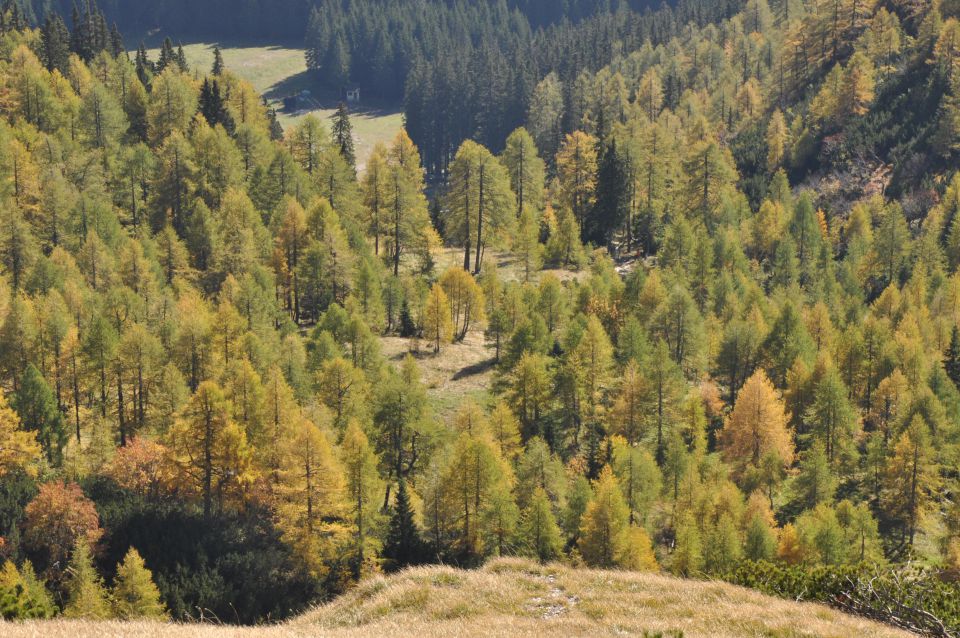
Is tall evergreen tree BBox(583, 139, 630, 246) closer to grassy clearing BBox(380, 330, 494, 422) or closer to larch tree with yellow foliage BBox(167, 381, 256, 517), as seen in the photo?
grassy clearing BBox(380, 330, 494, 422)

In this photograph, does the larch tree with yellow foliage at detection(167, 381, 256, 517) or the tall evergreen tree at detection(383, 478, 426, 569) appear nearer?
the tall evergreen tree at detection(383, 478, 426, 569)

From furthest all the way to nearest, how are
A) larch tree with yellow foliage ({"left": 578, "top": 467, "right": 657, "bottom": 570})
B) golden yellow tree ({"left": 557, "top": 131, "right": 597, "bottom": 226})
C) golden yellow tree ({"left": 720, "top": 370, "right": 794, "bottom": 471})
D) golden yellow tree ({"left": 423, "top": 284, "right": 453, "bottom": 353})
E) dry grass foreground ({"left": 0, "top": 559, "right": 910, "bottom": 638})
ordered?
golden yellow tree ({"left": 557, "top": 131, "right": 597, "bottom": 226}) → golden yellow tree ({"left": 423, "top": 284, "right": 453, "bottom": 353}) → golden yellow tree ({"left": 720, "top": 370, "right": 794, "bottom": 471}) → larch tree with yellow foliage ({"left": 578, "top": 467, "right": 657, "bottom": 570}) → dry grass foreground ({"left": 0, "top": 559, "right": 910, "bottom": 638})

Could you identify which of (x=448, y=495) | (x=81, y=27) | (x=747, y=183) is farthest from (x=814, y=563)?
(x=81, y=27)

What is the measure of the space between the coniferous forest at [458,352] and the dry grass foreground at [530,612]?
3.77 m

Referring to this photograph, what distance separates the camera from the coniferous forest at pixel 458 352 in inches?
2511

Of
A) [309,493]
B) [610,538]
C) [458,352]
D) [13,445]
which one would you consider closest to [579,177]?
[458,352]

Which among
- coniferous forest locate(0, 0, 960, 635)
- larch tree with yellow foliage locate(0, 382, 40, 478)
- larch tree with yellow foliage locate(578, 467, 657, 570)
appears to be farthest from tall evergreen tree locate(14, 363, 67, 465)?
larch tree with yellow foliage locate(578, 467, 657, 570)

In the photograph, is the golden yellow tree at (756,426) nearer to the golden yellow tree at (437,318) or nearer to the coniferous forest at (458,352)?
the coniferous forest at (458,352)

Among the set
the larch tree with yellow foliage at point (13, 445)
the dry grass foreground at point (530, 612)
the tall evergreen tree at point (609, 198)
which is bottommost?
the larch tree with yellow foliage at point (13, 445)

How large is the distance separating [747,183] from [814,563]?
85.9m

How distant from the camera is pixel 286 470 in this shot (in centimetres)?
6456

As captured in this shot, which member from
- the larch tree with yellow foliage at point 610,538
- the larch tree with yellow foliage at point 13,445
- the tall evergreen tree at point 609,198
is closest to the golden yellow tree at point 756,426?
the larch tree with yellow foliage at point 610,538

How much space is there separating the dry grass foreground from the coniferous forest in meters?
3.77

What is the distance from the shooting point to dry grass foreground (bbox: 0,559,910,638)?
27.4 m
